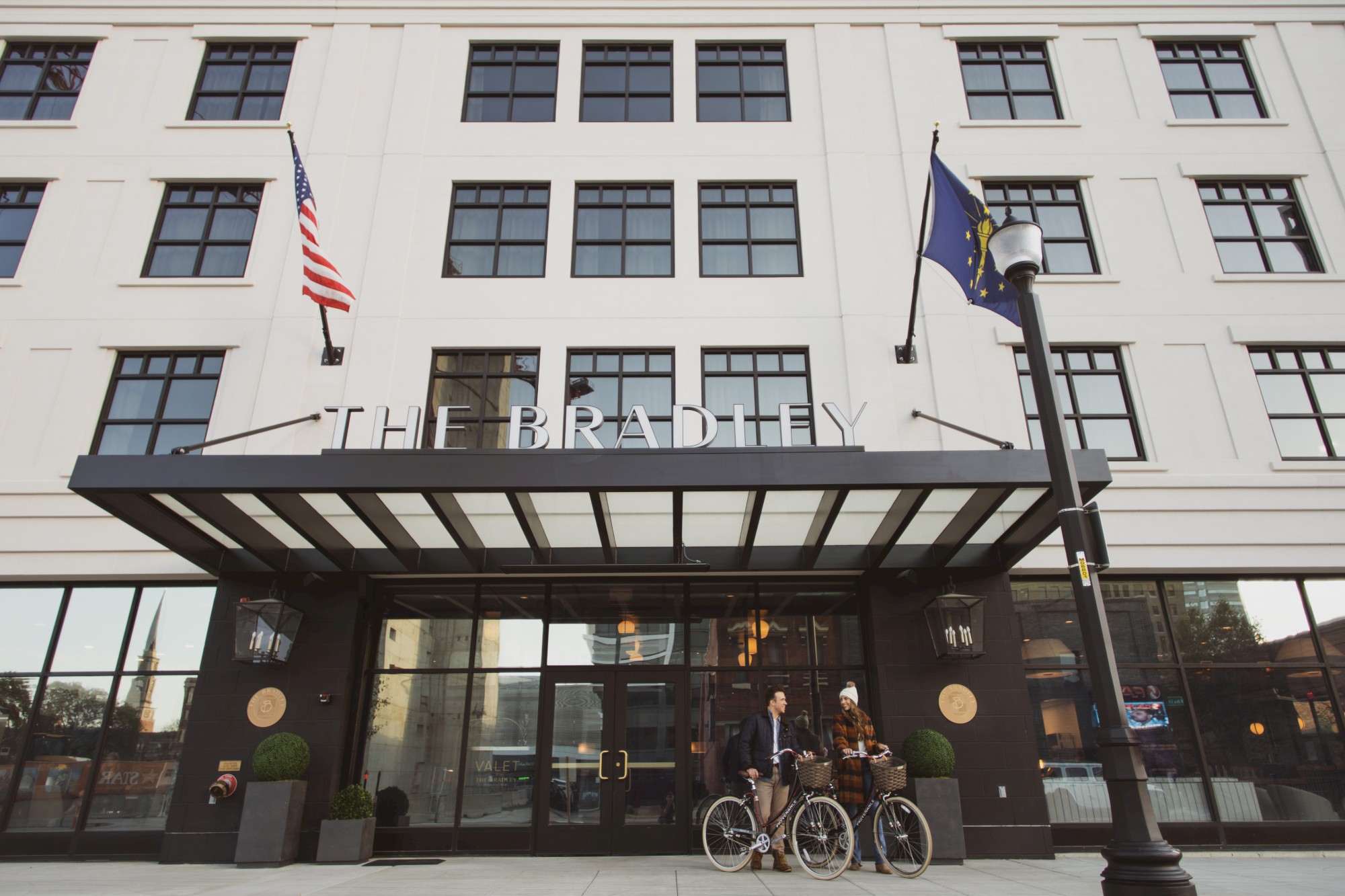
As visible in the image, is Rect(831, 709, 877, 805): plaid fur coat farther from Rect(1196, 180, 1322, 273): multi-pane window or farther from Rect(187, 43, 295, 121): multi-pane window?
Rect(187, 43, 295, 121): multi-pane window

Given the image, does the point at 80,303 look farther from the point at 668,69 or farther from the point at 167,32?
the point at 668,69

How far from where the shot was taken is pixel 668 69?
1608cm

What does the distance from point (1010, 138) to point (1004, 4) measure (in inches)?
130

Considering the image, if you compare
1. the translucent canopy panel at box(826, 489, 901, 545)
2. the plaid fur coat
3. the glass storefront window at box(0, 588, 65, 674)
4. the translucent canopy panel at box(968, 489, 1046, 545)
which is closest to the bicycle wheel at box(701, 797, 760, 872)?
the plaid fur coat

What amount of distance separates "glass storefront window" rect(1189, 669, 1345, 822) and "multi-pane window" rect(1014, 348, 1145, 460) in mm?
3588

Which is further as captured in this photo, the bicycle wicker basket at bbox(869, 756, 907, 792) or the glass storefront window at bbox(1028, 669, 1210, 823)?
the glass storefront window at bbox(1028, 669, 1210, 823)

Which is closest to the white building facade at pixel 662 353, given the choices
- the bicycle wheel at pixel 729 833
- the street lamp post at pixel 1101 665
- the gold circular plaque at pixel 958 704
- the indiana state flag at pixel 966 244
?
the gold circular plaque at pixel 958 704

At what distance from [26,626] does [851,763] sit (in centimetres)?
1212

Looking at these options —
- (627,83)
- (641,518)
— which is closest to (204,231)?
(627,83)

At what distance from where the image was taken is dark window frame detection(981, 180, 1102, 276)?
14.2m

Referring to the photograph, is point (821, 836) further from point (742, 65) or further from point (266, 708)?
point (742, 65)

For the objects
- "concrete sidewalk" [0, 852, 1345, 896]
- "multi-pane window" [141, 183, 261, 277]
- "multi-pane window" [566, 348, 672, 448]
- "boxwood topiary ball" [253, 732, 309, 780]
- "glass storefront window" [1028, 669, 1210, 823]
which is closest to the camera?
"concrete sidewalk" [0, 852, 1345, 896]

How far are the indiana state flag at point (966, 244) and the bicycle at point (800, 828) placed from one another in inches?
239

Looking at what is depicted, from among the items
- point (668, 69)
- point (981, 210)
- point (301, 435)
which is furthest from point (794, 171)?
point (301, 435)
